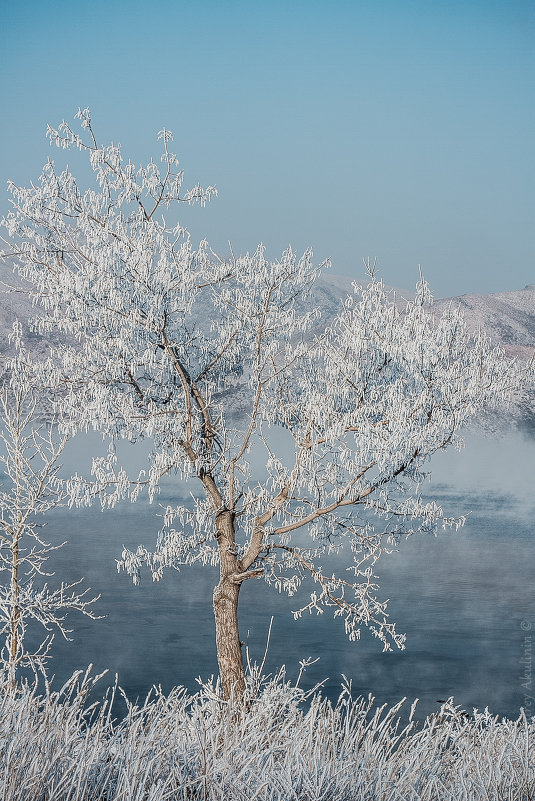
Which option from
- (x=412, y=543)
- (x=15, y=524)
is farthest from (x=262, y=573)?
(x=412, y=543)

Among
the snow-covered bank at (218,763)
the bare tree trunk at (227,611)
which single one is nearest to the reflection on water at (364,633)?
the bare tree trunk at (227,611)

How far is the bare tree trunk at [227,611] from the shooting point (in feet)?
33.5

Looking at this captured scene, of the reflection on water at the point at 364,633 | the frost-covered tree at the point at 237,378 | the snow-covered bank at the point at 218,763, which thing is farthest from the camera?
the reflection on water at the point at 364,633

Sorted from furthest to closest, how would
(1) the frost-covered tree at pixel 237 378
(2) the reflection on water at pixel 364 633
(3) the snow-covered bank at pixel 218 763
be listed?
(2) the reflection on water at pixel 364 633 → (1) the frost-covered tree at pixel 237 378 → (3) the snow-covered bank at pixel 218 763

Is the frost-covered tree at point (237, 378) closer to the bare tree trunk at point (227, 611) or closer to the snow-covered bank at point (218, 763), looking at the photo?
the bare tree trunk at point (227, 611)

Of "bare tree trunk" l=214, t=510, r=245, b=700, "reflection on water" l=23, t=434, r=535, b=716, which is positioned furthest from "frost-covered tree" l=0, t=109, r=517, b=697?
"reflection on water" l=23, t=434, r=535, b=716

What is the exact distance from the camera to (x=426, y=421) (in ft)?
30.3

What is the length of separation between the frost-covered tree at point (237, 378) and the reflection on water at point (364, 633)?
102 feet

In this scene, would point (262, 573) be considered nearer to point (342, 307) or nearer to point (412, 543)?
point (342, 307)

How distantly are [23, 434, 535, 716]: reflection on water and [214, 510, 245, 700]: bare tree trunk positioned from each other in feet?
101

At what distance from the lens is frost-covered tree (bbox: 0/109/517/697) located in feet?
30.6

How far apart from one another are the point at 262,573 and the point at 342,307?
12.4 feet

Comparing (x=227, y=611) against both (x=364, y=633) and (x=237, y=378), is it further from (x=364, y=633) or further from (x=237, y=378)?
(x=364, y=633)

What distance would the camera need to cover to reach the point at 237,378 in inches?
448
